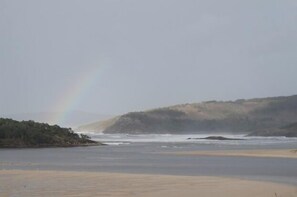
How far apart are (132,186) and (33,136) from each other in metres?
67.3

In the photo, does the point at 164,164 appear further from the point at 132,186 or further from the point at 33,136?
the point at 33,136

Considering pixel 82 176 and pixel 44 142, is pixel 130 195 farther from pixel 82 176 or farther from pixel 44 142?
pixel 44 142

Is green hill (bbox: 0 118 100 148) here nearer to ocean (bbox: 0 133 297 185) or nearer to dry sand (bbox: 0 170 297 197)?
ocean (bbox: 0 133 297 185)

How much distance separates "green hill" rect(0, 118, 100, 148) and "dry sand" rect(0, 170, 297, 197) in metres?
58.0

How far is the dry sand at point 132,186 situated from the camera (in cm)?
2167

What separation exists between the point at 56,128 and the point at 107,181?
233 ft

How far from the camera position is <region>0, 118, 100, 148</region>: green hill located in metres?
86.0

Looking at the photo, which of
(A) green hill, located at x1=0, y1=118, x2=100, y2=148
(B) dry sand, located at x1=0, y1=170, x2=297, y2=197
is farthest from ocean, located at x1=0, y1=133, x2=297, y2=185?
(A) green hill, located at x1=0, y1=118, x2=100, y2=148

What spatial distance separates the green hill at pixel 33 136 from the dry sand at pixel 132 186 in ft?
190

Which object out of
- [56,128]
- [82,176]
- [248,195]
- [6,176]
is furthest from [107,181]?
[56,128]

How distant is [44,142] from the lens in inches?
3538

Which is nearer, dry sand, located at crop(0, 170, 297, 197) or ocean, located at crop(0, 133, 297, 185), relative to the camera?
dry sand, located at crop(0, 170, 297, 197)

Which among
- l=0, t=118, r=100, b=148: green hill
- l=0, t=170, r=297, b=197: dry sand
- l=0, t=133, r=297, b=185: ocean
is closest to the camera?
l=0, t=170, r=297, b=197: dry sand

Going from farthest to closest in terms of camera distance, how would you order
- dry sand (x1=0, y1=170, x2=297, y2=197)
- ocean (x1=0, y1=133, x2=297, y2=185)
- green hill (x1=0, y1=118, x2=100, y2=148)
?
green hill (x1=0, y1=118, x2=100, y2=148) < ocean (x1=0, y1=133, x2=297, y2=185) < dry sand (x1=0, y1=170, x2=297, y2=197)
